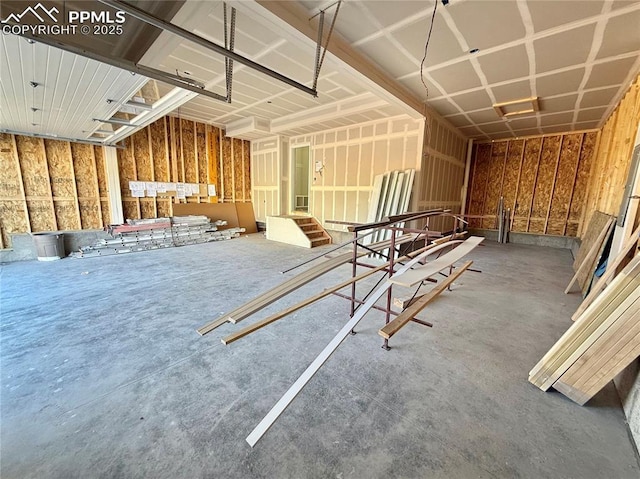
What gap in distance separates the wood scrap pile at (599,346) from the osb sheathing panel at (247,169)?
9604mm

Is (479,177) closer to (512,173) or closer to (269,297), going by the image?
(512,173)

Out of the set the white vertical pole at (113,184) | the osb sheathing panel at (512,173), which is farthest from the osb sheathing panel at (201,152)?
the osb sheathing panel at (512,173)

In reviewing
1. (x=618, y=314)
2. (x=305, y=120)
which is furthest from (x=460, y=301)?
(x=305, y=120)

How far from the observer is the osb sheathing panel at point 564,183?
730 cm

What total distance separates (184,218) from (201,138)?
2862 mm

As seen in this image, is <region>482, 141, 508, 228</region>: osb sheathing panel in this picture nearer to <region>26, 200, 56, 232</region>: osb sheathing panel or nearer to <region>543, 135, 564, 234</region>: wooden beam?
<region>543, 135, 564, 234</region>: wooden beam

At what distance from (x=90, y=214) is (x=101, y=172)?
1.18 meters

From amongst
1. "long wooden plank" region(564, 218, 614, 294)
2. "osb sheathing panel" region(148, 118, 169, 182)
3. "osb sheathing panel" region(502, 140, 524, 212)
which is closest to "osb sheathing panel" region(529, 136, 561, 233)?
"osb sheathing panel" region(502, 140, 524, 212)

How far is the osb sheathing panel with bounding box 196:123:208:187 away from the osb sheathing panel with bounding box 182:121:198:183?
0.14 meters

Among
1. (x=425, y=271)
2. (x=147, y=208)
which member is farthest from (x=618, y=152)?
(x=147, y=208)

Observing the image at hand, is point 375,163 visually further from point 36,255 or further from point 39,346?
point 36,255

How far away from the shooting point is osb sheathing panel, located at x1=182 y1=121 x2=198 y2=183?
26.7 feet

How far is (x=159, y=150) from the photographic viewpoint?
767cm

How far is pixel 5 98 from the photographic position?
3.29 metres
